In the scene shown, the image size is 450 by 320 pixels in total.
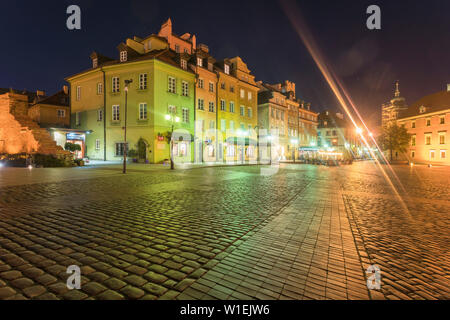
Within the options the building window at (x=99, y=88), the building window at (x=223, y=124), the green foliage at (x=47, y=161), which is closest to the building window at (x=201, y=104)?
the building window at (x=223, y=124)

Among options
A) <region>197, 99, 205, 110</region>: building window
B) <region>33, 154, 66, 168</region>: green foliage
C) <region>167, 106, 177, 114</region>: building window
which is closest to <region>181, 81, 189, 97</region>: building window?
<region>197, 99, 205, 110</region>: building window

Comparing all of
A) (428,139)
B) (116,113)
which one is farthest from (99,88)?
(428,139)

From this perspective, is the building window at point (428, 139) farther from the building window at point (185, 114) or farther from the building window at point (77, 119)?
the building window at point (77, 119)

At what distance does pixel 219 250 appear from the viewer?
383 cm

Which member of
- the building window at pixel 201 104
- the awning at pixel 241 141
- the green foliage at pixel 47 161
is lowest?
the green foliage at pixel 47 161

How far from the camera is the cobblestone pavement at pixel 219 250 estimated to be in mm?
2734

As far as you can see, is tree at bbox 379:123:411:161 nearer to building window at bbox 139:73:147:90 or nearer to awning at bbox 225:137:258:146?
awning at bbox 225:137:258:146

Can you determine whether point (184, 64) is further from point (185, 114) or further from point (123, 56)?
point (123, 56)

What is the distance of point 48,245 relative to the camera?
3963mm

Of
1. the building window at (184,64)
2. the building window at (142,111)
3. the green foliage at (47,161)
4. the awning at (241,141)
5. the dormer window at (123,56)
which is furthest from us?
the awning at (241,141)

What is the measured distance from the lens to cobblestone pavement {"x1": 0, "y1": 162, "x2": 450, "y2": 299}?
108 inches

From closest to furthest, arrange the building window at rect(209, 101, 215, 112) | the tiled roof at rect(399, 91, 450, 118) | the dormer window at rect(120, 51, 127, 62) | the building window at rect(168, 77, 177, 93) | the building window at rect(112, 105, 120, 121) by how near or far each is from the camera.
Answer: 1. the building window at rect(112, 105, 120, 121)
2. the dormer window at rect(120, 51, 127, 62)
3. the building window at rect(168, 77, 177, 93)
4. the building window at rect(209, 101, 215, 112)
5. the tiled roof at rect(399, 91, 450, 118)

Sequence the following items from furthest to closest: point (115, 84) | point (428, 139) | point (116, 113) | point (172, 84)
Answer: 1. point (428, 139)
2. point (172, 84)
3. point (116, 113)
4. point (115, 84)

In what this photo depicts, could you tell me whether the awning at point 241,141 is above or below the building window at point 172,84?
below
